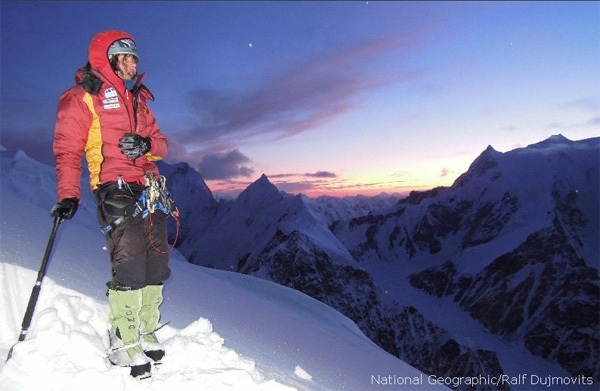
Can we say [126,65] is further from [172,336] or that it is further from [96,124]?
[172,336]

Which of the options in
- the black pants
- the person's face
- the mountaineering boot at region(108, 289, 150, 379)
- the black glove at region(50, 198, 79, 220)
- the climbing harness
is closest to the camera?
the black glove at region(50, 198, 79, 220)

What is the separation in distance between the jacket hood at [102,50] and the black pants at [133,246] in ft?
4.36

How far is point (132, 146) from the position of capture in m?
4.36

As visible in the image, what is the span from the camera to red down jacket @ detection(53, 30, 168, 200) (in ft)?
13.8

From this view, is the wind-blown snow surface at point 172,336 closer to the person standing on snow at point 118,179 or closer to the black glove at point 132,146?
the person standing on snow at point 118,179

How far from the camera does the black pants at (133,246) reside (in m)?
4.27

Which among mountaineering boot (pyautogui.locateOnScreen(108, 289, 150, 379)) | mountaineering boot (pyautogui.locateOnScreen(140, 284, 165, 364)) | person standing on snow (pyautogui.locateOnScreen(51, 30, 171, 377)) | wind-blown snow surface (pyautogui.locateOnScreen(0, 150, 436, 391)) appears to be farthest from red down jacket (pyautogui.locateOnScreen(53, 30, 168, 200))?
wind-blown snow surface (pyautogui.locateOnScreen(0, 150, 436, 391))

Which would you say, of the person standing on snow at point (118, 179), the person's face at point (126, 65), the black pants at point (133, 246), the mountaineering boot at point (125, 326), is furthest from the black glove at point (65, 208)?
the person's face at point (126, 65)

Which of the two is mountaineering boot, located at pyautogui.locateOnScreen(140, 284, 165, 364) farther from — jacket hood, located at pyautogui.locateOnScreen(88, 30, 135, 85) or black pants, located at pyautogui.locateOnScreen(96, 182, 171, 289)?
jacket hood, located at pyautogui.locateOnScreen(88, 30, 135, 85)

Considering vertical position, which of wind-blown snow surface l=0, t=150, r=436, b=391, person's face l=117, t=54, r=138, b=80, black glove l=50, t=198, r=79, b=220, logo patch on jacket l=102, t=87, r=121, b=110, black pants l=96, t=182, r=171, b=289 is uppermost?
person's face l=117, t=54, r=138, b=80

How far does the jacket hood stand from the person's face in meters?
0.17

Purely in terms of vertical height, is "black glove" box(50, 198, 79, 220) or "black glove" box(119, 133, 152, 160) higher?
"black glove" box(119, 133, 152, 160)

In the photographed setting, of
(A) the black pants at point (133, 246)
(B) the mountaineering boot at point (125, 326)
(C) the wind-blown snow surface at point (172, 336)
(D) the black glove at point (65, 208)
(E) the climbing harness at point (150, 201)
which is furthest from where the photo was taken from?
(E) the climbing harness at point (150, 201)

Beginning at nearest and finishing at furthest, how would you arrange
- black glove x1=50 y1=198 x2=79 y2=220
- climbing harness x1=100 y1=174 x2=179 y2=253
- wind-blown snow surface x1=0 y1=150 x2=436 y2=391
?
wind-blown snow surface x1=0 y1=150 x2=436 y2=391 < black glove x1=50 y1=198 x2=79 y2=220 < climbing harness x1=100 y1=174 x2=179 y2=253
